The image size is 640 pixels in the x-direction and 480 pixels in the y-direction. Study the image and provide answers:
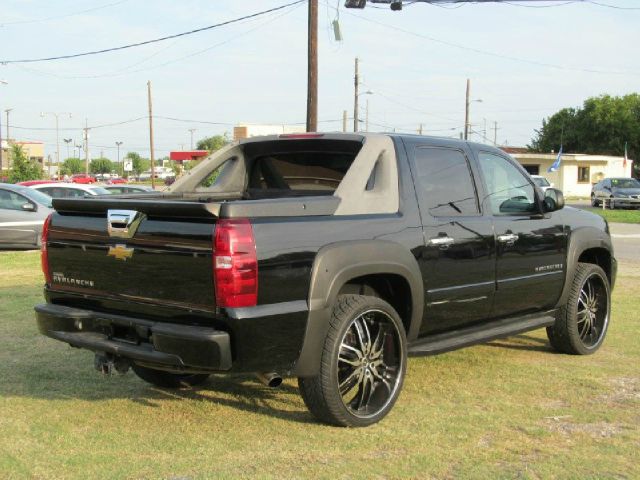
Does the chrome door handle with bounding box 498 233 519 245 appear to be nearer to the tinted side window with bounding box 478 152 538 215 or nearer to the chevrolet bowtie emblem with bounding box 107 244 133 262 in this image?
the tinted side window with bounding box 478 152 538 215

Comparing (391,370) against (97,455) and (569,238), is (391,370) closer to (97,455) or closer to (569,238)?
(97,455)

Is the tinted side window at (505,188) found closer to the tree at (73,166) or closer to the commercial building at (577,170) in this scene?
the commercial building at (577,170)

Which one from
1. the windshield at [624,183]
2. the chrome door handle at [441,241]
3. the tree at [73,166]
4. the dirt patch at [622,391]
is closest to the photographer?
the chrome door handle at [441,241]

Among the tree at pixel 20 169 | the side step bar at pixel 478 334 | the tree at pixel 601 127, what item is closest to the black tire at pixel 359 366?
the side step bar at pixel 478 334

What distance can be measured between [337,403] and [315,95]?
1616cm

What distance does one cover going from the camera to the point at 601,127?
7188cm

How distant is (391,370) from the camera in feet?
16.3

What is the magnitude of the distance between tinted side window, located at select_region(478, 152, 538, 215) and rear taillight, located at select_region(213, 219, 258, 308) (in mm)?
2409

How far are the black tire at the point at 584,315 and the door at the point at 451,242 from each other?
122cm

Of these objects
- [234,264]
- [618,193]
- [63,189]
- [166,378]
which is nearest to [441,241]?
[234,264]

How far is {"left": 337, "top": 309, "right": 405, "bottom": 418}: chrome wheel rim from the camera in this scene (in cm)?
475

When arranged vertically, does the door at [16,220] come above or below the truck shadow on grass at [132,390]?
above

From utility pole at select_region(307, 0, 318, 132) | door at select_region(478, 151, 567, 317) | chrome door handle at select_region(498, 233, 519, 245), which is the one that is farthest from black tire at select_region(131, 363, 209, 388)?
utility pole at select_region(307, 0, 318, 132)

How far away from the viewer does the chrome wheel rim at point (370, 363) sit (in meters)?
4.75
